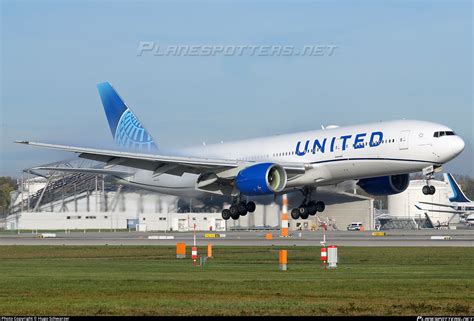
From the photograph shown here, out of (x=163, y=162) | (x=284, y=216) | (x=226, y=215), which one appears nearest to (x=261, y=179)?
(x=226, y=215)

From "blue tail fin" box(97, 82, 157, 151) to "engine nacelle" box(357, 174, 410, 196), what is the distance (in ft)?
51.8

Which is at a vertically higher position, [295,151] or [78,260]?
[295,151]

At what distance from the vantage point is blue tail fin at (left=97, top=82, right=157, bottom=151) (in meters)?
66.6

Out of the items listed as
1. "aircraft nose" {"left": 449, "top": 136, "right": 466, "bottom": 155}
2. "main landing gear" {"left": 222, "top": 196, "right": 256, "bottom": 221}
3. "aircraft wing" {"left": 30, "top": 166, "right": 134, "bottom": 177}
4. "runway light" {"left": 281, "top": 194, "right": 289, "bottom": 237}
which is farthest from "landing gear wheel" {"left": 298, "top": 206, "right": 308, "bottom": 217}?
"aircraft wing" {"left": 30, "top": 166, "right": 134, "bottom": 177}

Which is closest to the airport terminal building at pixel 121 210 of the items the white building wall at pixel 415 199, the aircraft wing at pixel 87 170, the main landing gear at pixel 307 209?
the aircraft wing at pixel 87 170

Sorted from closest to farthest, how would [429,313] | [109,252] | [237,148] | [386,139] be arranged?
1. [429,313]
2. [109,252]
3. [386,139]
4. [237,148]

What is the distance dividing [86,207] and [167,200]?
12701 mm

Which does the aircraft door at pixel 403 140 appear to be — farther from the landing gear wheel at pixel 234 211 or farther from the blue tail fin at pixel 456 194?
the blue tail fin at pixel 456 194

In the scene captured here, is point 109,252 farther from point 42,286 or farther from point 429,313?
point 429,313

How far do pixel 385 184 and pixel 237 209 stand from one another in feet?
30.3

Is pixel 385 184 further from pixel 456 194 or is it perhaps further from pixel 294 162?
pixel 456 194

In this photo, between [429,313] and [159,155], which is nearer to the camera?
[429,313]

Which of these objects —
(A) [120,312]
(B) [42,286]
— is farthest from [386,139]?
(A) [120,312]

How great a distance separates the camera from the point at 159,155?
58.2 m
